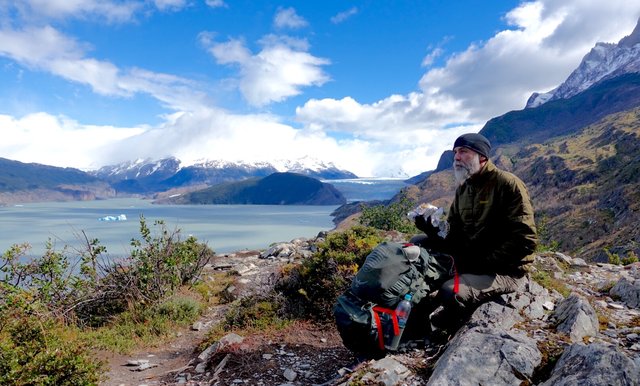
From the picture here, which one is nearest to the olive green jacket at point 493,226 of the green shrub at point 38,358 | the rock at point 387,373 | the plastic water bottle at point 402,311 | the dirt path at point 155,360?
the plastic water bottle at point 402,311

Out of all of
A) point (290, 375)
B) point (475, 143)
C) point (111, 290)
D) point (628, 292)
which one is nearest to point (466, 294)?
point (475, 143)

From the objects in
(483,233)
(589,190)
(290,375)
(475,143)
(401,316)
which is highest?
(475,143)

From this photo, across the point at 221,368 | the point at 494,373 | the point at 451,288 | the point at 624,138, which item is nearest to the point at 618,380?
the point at 494,373

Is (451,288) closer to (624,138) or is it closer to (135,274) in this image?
(135,274)

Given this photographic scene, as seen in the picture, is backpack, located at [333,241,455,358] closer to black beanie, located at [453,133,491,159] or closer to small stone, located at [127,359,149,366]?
black beanie, located at [453,133,491,159]

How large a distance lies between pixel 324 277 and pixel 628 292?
528cm

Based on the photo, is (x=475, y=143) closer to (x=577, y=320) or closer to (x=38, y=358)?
(x=577, y=320)

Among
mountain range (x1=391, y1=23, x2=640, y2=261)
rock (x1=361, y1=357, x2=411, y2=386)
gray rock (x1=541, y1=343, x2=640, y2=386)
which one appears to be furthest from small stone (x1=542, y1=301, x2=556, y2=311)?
mountain range (x1=391, y1=23, x2=640, y2=261)

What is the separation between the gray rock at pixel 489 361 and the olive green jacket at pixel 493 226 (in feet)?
3.36

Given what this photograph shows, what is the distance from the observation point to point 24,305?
6676mm

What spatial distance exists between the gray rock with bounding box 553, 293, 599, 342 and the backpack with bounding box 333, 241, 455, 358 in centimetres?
167

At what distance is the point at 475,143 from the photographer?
4.95 m

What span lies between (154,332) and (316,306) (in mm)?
3840

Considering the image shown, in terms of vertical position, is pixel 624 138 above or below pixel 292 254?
above
